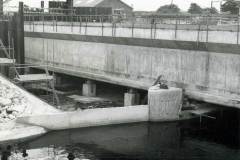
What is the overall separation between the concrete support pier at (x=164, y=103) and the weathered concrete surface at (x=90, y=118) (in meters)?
0.56

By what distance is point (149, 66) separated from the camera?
31.1 m

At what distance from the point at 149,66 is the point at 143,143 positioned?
25.2 feet

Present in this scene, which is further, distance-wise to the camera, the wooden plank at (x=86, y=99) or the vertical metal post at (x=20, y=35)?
the vertical metal post at (x=20, y=35)

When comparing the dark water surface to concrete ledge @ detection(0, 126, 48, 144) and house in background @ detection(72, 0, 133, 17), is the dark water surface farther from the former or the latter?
house in background @ detection(72, 0, 133, 17)

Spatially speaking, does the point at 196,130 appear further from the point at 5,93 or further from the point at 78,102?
the point at 5,93

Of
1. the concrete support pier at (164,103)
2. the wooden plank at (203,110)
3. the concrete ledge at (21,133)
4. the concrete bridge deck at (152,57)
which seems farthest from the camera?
the wooden plank at (203,110)

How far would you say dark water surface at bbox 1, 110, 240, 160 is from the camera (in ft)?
75.2

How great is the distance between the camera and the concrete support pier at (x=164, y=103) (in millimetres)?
28438

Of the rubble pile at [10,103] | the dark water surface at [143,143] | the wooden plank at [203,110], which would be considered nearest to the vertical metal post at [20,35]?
the rubble pile at [10,103]

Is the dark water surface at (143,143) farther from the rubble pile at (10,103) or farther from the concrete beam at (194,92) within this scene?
the rubble pile at (10,103)

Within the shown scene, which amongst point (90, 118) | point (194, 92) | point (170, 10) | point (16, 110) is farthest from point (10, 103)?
point (170, 10)

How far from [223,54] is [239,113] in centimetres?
667

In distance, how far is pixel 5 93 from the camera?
29438mm

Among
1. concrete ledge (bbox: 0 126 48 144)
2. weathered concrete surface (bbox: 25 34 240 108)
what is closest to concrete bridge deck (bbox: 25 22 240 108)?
weathered concrete surface (bbox: 25 34 240 108)
